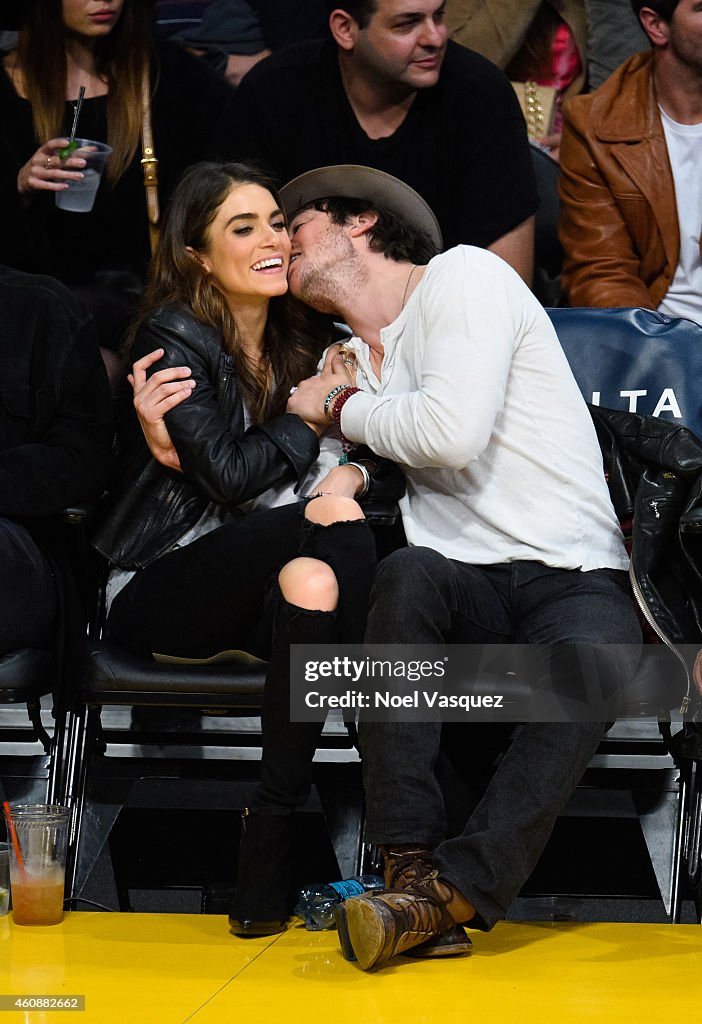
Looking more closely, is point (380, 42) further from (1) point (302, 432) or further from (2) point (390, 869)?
(2) point (390, 869)

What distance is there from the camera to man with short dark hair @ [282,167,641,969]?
215 cm

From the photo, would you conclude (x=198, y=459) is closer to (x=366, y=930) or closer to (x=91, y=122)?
(x=366, y=930)

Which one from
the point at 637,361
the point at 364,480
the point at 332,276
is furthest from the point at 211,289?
the point at 637,361

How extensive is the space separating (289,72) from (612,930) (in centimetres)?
231

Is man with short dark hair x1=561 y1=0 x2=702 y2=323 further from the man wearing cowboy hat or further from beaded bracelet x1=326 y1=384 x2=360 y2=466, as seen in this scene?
beaded bracelet x1=326 y1=384 x2=360 y2=466

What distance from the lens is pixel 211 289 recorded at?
9.69 feet

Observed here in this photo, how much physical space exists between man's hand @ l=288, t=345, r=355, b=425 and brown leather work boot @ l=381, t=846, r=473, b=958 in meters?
0.95

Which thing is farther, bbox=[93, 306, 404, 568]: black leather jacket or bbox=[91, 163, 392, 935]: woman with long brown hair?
bbox=[93, 306, 404, 568]: black leather jacket

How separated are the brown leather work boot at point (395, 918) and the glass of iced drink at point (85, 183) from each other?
184 centimetres

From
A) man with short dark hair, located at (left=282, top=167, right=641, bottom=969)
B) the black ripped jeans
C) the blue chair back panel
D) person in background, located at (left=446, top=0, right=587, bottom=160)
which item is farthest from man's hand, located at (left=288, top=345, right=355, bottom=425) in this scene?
person in background, located at (left=446, top=0, right=587, bottom=160)

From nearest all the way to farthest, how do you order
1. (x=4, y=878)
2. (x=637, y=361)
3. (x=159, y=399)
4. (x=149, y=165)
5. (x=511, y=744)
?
(x=511, y=744) → (x=4, y=878) → (x=159, y=399) → (x=637, y=361) → (x=149, y=165)

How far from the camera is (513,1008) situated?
198cm

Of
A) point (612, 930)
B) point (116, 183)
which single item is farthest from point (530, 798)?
point (116, 183)

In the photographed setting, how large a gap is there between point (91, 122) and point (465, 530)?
5.61ft
